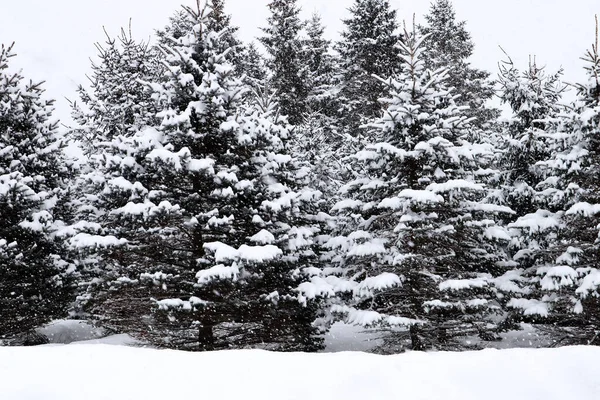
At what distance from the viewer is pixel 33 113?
47.7ft

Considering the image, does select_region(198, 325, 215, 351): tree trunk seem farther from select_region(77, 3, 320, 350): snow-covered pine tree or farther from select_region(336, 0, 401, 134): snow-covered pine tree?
select_region(336, 0, 401, 134): snow-covered pine tree

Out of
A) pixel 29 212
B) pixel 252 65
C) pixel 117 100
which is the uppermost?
pixel 252 65

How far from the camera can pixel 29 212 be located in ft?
42.9

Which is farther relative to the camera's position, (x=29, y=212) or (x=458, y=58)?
(x=458, y=58)

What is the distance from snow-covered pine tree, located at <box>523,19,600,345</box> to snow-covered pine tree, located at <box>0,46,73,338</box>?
1470 cm

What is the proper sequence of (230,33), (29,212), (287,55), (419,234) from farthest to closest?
1. (287,55)
2. (230,33)
3. (29,212)
4. (419,234)

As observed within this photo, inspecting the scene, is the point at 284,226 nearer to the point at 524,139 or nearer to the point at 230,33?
the point at 524,139

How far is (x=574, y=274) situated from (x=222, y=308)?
941 centimetres

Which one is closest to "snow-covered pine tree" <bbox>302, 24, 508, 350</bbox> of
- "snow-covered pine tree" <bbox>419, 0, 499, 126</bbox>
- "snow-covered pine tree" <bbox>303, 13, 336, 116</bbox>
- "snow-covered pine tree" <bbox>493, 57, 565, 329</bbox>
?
"snow-covered pine tree" <bbox>493, 57, 565, 329</bbox>

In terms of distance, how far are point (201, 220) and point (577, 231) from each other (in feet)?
34.5

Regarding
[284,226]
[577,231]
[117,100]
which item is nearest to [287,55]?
[117,100]

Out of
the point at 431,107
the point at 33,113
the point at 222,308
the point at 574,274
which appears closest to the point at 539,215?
the point at 574,274

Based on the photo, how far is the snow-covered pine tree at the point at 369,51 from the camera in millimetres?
23547

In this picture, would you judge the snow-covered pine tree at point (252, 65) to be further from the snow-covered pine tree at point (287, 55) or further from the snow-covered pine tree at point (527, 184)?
the snow-covered pine tree at point (527, 184)
